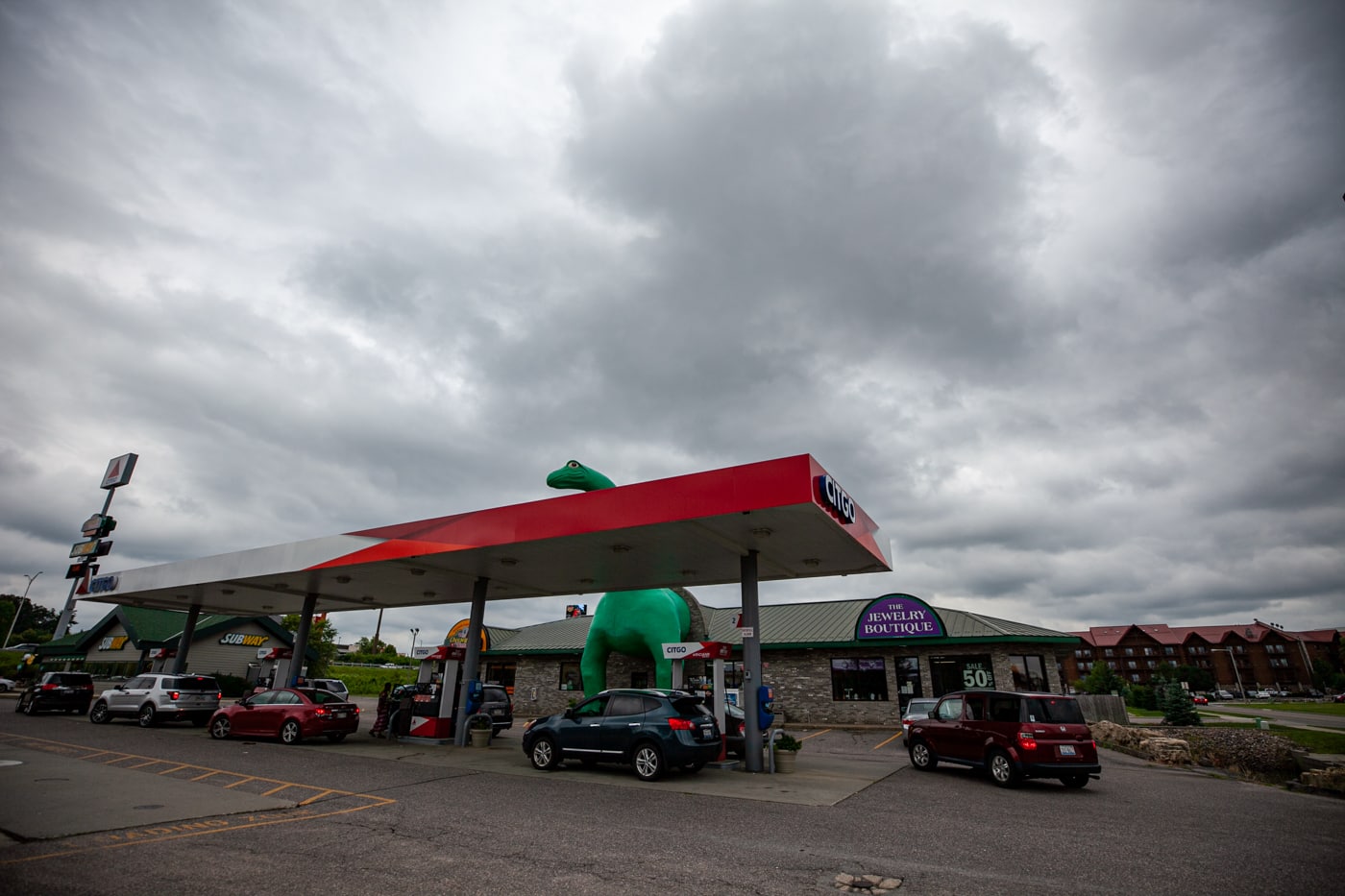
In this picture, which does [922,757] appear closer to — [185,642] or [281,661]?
[281,661]

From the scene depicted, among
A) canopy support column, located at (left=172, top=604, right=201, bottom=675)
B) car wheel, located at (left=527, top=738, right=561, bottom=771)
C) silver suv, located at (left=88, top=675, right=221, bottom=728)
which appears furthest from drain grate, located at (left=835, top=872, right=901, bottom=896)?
canopy support column, located at (left=172, top=604, right=201, bottom=675)

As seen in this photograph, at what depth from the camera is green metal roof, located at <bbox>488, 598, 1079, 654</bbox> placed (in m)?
24.0

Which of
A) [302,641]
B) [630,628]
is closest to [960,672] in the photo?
[630,628]

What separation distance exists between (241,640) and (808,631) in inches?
1383

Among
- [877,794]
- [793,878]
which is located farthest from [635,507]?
[793,878]

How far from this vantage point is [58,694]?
73.5 feet

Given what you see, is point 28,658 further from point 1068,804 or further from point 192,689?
point 1068,804

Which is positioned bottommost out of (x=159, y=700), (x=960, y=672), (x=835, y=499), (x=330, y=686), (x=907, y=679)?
(x=159, y=700)

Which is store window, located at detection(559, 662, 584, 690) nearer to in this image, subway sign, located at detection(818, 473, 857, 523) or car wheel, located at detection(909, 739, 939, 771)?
car wheel, located at detection(909, 739, 939, 771)

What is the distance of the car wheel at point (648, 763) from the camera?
11.2 metres

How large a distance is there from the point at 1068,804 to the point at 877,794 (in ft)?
9.08

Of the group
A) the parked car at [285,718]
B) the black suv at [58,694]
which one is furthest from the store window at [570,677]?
the black suv at [58,694]

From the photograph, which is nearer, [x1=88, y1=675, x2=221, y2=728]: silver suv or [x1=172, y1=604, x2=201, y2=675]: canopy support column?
[x1=88, y1=675, x2=221, y2=728]: silver suv

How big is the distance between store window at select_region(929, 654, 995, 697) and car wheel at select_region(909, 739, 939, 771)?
1140cm
